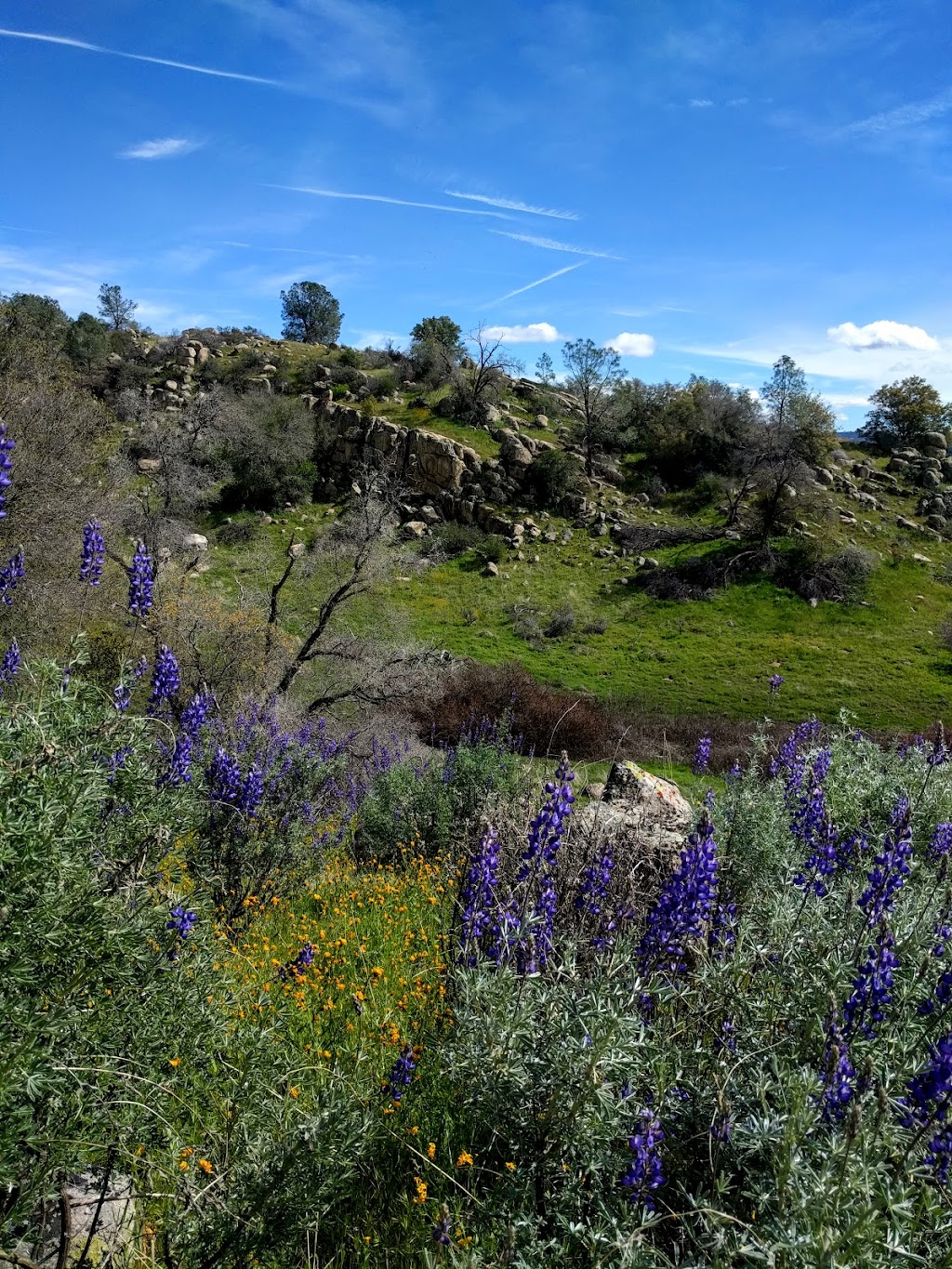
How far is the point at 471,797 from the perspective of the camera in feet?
36.0

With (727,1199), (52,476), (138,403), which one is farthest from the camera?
(138,403)

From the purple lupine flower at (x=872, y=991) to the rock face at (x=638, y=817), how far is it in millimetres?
2426

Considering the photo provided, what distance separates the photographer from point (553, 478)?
46.2 metres

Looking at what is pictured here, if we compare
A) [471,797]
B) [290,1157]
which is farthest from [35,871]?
[471,797]

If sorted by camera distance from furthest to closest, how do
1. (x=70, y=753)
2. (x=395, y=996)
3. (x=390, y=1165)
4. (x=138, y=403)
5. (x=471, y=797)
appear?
(x=138, y=403)
(x=471, y=797)
(x=395, y=996)
(x=390, y=1165)
(x=70, y=753)

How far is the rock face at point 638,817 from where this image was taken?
6129 mm

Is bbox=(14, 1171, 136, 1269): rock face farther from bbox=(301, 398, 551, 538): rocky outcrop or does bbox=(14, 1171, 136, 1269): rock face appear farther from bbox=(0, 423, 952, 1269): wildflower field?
bbox=(301, 398, 551, 538): rocky outcrop

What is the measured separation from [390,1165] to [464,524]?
4322cm

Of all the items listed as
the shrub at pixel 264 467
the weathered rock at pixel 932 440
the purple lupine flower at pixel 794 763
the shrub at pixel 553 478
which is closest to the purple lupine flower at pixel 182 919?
the purple lupine flower at pixel 794 763

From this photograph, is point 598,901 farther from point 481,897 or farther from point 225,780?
point 225,780

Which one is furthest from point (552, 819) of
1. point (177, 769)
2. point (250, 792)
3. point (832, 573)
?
point (832, 573)

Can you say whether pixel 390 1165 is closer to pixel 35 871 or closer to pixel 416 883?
pixel 35 871

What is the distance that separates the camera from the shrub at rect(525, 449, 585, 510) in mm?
46344

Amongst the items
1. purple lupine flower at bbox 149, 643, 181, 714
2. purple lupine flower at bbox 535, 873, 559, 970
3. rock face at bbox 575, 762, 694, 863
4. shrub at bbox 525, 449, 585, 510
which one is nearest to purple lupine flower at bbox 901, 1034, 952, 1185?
purple lupine flower at bbox 535, 873, 559, 970
